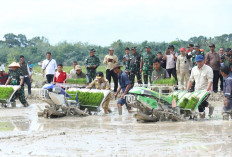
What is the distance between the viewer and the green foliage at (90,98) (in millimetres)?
13453

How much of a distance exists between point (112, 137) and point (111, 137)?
0.02 metres

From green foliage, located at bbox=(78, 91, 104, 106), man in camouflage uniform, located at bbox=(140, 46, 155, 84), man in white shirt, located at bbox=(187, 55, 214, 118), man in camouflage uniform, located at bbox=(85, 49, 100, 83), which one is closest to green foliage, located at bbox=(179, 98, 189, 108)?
man in white shirt, located at bbox=(187, 55, 214, 118)

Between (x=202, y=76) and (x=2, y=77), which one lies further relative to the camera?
(x=2, y=77)

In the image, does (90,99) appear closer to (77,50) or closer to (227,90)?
(227,90)

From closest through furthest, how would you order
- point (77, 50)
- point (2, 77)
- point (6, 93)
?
point (6, 93) < point (2, 77) < point (77, 50)

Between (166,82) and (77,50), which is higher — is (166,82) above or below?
below

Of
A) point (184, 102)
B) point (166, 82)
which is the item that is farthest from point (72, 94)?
point (184, 102)

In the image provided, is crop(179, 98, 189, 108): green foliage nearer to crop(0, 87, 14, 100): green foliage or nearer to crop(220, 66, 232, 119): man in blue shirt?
crop(220, 66, 232, 119): man in blue shirt

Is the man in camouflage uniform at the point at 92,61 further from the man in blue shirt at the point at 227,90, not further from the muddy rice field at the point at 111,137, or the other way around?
the man in blue shirt at the point at 227,90

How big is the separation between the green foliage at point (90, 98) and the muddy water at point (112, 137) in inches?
34.1

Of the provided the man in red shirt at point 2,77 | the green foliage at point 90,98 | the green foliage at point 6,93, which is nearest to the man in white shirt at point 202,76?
the green foliage at point 90,98

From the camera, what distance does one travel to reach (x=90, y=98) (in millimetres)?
13562

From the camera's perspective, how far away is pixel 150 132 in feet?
31.6

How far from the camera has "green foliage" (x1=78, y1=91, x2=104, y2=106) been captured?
13.5 m
